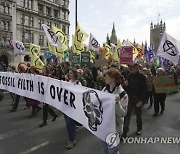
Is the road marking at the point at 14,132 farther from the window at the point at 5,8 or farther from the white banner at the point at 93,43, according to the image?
the window at the point at 5,8

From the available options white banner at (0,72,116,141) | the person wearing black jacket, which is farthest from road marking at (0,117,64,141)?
the person wearing black jacket

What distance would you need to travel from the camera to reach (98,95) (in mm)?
4215

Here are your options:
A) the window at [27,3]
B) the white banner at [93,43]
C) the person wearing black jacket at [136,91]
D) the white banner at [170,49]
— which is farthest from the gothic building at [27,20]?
the person wearing black jacket at [136,91]

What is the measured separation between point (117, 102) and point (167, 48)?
636 centimetres

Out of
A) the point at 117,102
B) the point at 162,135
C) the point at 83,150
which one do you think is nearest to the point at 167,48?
the point at 162,135

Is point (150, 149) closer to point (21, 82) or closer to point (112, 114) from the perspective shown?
point (112, 114)

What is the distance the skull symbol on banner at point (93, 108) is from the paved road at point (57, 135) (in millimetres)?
1302

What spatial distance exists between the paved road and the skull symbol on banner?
51.3 inches

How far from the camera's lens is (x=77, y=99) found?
17.0 ft

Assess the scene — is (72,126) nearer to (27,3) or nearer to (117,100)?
(117,100)

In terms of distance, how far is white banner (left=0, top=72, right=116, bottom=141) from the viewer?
398cm

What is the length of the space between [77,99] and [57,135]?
75.4 inches

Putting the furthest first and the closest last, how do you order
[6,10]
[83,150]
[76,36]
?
[6,10], [76,36], [83,150]

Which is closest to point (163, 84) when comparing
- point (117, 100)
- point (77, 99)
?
point (77, 99)
